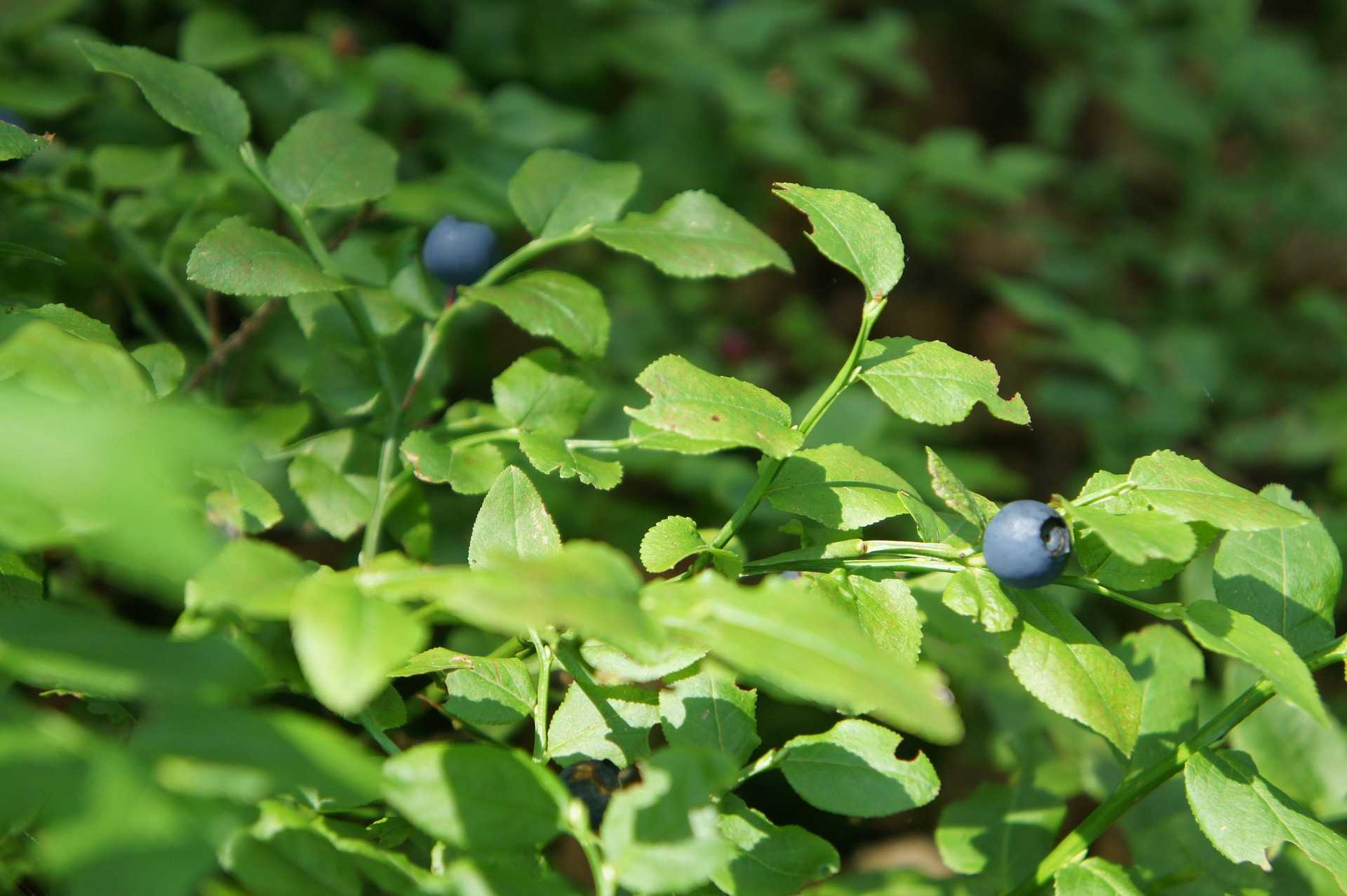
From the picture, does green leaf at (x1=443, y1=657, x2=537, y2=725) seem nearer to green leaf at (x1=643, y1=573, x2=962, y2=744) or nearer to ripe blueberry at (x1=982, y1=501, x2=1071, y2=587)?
green leaf at (x1=643, y1=573, x2=962, y2=744)

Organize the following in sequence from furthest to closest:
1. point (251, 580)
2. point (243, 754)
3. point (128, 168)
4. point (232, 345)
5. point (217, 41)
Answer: point (217, 41) < point (128, 168) < point (232, 345) < point (251, 580) < point (243, 754)

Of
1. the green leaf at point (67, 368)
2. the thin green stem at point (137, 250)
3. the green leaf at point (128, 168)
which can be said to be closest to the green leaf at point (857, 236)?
the green leaf at point (67, 368)

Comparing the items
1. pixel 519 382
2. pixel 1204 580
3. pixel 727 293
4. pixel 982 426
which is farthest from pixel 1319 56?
pixel 519 382

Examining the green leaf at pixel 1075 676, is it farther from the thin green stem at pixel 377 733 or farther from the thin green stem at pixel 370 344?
the thin green stem at pixel 370 344

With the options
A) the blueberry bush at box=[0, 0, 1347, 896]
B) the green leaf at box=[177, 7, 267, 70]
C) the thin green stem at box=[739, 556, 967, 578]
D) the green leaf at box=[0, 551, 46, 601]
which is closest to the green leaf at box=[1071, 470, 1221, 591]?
the blueberry bush at box=[0, 0, 1347, 896]

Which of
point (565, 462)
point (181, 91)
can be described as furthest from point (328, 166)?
point (565, 462)

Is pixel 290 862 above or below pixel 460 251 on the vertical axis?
below

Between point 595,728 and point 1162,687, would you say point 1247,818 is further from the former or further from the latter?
point 595,728
